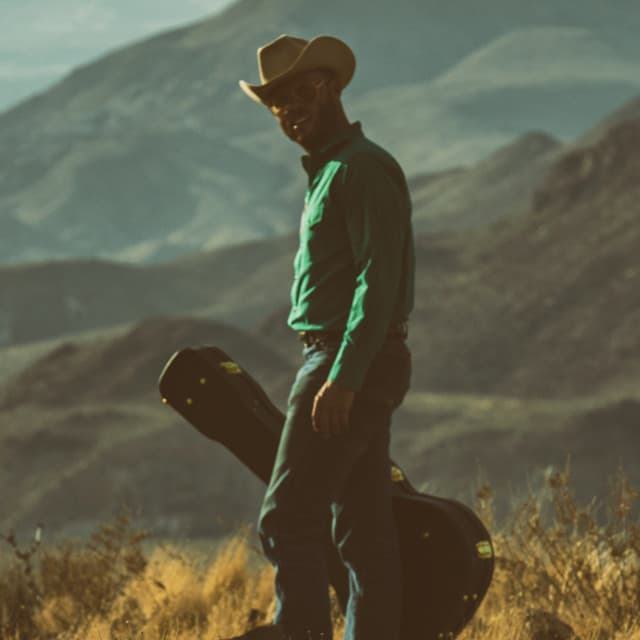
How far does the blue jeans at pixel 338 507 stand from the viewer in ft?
13.0

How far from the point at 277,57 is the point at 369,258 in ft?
2.05

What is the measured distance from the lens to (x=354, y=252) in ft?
12.8

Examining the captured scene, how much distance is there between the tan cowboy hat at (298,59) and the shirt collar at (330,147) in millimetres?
126

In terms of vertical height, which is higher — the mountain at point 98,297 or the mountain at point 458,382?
the mountain at point 458,382

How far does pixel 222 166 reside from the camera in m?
150

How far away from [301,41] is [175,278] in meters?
63.3

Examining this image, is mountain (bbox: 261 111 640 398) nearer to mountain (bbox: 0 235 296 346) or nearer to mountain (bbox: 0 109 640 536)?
mountain (bbox: 0 109 640 536)

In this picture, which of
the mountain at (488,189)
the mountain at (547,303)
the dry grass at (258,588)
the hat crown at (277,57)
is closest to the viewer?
the hat crown at (277,57)

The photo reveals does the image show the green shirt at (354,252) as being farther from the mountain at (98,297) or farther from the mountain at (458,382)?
the mountain at (98,297)

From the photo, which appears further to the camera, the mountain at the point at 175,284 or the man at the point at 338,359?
the mountain at the point at 175,284

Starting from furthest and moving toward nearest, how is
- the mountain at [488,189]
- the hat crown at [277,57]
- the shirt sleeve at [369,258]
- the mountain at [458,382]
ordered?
1. the mountain at [488,189]
2. the mountain at [458,382]
3. the hat crown at [277,57]
4. the shirt sleeve at [369,258]

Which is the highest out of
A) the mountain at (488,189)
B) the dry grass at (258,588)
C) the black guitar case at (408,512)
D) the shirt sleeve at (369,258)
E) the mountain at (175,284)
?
the shirt sleeve at (369,258)

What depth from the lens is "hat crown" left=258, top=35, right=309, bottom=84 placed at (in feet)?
13.3

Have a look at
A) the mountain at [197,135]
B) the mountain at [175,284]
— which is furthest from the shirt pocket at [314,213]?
the mountain at [197,135]
